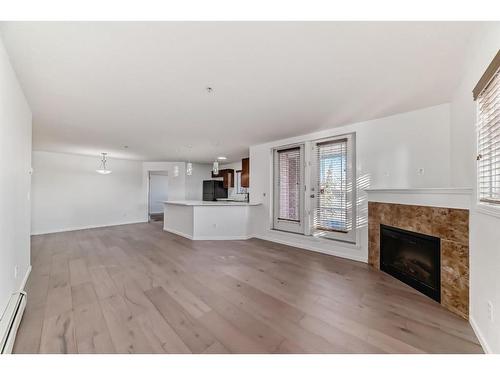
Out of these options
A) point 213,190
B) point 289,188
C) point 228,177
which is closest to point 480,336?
point 289,188

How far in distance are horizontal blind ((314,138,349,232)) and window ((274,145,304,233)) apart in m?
0.38

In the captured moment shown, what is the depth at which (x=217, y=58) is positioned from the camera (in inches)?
69.7

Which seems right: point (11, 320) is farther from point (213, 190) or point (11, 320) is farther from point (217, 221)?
point (213, 190)

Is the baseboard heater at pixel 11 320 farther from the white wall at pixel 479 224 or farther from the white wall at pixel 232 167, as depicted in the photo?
the white wall at pixel 232 167

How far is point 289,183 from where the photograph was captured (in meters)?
4.76

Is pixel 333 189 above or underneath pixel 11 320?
above

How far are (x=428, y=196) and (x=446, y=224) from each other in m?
0.39

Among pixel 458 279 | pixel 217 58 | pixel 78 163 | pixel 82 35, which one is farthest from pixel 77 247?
pixel 458 279

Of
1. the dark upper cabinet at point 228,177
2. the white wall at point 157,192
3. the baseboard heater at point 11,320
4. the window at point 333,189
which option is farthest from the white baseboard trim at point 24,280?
the white wall at point 157,192

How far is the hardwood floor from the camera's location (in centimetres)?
158

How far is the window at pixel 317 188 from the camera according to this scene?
3.78 metres

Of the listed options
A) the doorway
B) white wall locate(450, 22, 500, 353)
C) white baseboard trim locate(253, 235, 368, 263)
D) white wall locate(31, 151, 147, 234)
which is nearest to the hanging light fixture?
white wall locate(31, 151, 147, 234)
